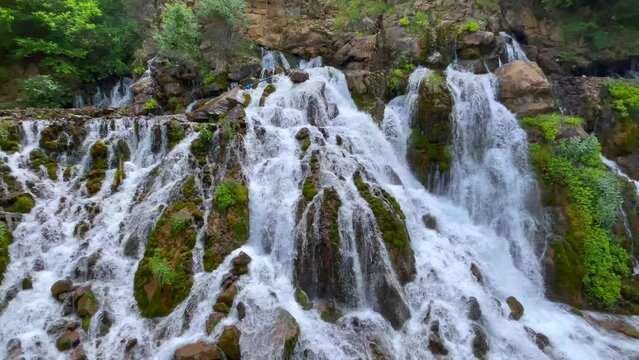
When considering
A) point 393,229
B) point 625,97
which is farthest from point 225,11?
point 625,97

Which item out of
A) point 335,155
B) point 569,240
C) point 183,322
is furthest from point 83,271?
point 569,240

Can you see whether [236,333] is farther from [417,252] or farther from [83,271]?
[417,252]

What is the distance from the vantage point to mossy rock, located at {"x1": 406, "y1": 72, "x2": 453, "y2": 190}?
13.6 meters

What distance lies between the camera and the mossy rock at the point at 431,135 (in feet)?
44.8

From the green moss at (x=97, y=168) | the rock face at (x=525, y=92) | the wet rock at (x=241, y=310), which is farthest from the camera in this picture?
the rock face at (x=525, y=92)

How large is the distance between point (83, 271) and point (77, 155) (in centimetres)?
496

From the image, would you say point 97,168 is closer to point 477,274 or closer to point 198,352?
point 198,352

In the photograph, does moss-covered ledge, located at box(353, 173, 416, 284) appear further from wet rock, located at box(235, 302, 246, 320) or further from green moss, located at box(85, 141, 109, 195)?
green moss, located at box(85, 141, 109, 195)

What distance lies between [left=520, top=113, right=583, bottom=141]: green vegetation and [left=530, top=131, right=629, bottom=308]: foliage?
0.63ft

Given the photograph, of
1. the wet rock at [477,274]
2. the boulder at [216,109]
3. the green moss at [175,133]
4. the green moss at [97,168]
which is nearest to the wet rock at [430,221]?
the wet rock at [477,274]

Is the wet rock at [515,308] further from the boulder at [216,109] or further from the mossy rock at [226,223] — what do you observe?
the boulder at [216,109]

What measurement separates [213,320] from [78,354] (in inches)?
107

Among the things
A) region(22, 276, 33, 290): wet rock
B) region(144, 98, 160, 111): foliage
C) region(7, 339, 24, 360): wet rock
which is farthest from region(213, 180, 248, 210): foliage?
region(144, 98, 160, 111): foliage

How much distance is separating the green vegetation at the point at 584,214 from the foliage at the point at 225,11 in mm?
13747
